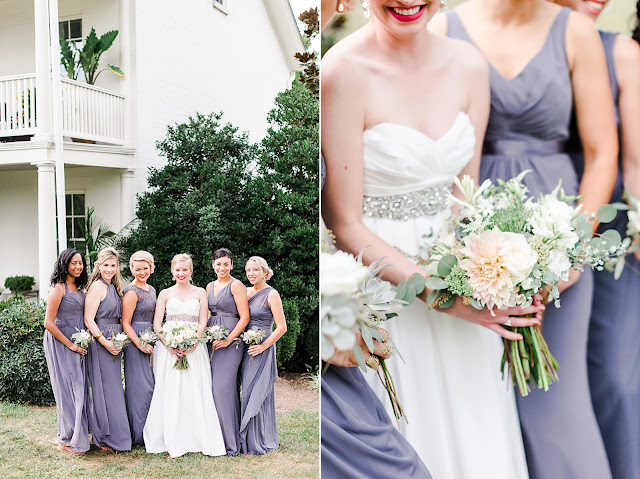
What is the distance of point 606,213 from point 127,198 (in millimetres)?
4377

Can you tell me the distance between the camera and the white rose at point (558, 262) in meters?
1.65

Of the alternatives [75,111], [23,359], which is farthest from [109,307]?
[75,111]

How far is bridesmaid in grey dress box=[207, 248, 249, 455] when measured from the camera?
3.97m

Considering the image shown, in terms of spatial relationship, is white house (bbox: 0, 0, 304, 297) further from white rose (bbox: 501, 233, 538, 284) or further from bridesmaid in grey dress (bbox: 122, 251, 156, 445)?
white rose (bbox: 501, 233, 538, 284)

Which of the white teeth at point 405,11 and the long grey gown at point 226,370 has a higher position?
the white teeth at point 405,11

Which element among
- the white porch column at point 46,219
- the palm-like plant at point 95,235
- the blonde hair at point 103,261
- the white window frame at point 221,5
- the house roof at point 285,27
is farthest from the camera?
the house roof at point 285,27

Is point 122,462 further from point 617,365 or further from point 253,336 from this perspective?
point 617,365

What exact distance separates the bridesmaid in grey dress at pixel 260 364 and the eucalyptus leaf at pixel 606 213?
8.13ft

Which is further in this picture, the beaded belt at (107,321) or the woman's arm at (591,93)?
the beaded belt at (107,321)

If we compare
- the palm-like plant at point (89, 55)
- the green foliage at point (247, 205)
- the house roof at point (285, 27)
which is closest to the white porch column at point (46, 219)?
the green foliage at point (247, 205)

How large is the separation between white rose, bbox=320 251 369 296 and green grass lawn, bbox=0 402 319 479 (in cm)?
286

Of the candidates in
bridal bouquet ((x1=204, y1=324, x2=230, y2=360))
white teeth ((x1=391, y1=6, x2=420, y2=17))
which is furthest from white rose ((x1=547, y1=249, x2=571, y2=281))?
bridal bouquet ((x1=204, y1=324, x2=230, y2=360))

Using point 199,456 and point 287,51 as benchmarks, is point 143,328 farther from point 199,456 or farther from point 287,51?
point 287,51

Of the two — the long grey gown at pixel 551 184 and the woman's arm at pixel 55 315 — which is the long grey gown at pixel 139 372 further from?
the long grey gown at pixel 551 184
